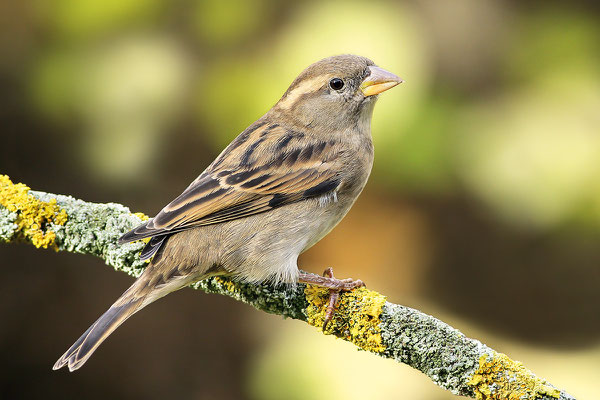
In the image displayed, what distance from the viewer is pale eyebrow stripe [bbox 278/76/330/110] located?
4242 mm

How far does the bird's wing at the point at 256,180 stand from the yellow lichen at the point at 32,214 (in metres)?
0.53

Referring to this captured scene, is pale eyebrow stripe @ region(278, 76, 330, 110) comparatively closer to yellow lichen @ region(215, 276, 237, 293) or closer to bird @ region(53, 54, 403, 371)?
bird @ region(53, 54, 403, 371)

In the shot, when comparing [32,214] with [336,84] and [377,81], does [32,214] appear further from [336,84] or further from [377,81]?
[377,81]

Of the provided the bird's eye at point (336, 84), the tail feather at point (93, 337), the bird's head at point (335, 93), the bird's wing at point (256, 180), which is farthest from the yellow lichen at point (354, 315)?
the bird's eye at point (336, 84)

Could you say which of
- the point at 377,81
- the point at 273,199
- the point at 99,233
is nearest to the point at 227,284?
the point at 273,199

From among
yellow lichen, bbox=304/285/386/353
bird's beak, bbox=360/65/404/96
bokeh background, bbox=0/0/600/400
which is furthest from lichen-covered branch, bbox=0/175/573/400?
bokeh background, bbox=0/0/600/400

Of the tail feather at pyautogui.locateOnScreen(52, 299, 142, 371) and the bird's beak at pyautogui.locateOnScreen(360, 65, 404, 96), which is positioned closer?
the tail feather at pyautogui.locateOnScreen(52, 299, 142, 371)

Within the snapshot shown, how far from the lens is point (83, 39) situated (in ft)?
18.1

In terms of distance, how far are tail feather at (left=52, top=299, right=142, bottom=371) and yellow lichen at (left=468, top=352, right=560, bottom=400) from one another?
1522 millimetres

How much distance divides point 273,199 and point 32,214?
116 cm

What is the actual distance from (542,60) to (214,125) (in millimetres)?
2358

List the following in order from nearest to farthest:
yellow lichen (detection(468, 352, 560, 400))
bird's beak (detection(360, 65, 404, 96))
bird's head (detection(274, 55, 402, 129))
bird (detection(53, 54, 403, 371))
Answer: yellow lichen (detection(468, 352, 560, 400))
bird (detection(53, 54, 403, 371))
bird's beak (detection(360, 65, 404, 96))
bird's head (detection(274, 55, 402, 129))

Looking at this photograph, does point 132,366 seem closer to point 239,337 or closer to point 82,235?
point 239,337

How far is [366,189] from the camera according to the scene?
17.9ft
